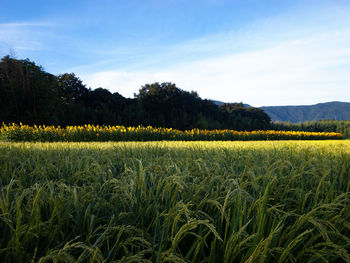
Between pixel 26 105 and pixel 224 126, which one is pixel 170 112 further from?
pixel 26 105

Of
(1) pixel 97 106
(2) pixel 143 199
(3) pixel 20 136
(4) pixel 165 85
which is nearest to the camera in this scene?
(2) pixel 143 199

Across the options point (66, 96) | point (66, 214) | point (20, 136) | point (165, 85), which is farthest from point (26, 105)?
point (66, 214)

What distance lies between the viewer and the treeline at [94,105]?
2192 cm

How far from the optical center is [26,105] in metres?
22.2

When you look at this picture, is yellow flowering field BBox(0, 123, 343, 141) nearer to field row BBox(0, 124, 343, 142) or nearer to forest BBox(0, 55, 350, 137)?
field row BBox(0, 124, 343, 142)

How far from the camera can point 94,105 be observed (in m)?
30.5

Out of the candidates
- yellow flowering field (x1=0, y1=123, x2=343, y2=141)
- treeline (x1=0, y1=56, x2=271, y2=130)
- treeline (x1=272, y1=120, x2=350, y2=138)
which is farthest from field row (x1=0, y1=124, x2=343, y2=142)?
treeline (x1=272, y1=120, x2=350, y2=138)

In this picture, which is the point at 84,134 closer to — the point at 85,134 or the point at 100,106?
the point at 85,134

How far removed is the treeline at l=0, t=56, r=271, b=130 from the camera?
21.9 metres

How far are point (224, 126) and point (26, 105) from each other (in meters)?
22.5

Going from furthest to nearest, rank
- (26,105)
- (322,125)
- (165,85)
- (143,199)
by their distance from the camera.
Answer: (322,125) → (165,85) → (26,105) → (143,199)

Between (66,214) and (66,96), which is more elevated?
(66,96)

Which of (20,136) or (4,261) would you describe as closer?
(4,261)

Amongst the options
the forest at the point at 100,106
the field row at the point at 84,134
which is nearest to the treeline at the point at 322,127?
the forest at the point at 100,106
